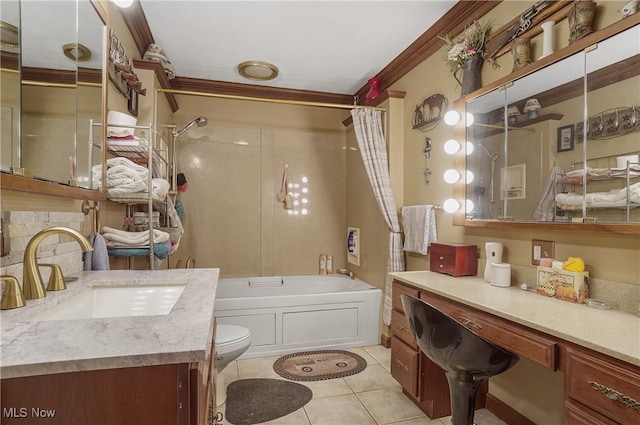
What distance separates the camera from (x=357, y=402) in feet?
7.29

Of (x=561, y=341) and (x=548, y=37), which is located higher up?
(x=548, y=37)

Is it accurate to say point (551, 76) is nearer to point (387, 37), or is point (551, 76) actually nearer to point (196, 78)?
point (387, 37)

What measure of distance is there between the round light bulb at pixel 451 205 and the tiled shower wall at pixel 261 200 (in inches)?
76.3

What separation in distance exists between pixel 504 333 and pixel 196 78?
356 cm

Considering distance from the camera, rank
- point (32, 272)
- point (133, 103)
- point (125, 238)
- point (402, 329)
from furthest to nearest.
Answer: point (133, 103), point (402, 329), point (125, 238), point (32, 272)

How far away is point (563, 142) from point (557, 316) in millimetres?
853

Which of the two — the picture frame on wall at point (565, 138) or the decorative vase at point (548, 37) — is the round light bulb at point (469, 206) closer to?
the picture frame on wall at point (565, 138)

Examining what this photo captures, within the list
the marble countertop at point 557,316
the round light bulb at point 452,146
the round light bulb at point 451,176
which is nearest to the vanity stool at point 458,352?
the marble countertop at point 557,316

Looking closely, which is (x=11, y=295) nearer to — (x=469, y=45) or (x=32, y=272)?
(x=32, y=272)

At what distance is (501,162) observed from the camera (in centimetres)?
206

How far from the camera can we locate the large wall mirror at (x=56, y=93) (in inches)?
41.9

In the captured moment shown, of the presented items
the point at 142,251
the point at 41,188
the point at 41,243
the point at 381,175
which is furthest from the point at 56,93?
the point at 381,175

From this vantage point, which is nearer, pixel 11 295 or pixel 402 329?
pixel 11 295

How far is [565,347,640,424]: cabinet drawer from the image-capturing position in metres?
0.96
